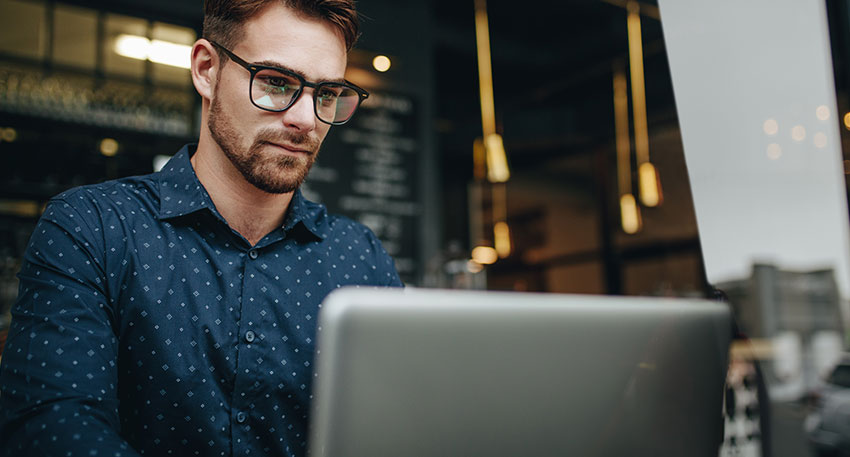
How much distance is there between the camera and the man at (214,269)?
2.64ft

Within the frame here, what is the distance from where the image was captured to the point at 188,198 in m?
1.03

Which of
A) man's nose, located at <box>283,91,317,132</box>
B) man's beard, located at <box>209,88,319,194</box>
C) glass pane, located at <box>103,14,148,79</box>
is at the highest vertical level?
glass pane, located at <box>103,14,148,79</box>

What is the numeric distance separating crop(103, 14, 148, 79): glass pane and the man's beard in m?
2.52

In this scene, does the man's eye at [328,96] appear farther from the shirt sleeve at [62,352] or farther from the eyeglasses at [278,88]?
the shirt sleeve at [62,352]

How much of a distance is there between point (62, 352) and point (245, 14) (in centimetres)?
57

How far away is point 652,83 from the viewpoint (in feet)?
15.5

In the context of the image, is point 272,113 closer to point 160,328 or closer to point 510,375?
point 160,328

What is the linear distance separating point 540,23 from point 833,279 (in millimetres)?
3115

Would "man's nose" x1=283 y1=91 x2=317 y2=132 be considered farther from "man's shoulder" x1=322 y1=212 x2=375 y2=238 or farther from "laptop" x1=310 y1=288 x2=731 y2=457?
"laptop" x1=310 y1=288 x2=731 y2=457

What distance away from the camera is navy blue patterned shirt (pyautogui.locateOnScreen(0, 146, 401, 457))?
74 centimetres

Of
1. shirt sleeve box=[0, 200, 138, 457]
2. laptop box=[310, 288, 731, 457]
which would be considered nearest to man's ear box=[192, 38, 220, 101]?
shirt sleeve box=[0, 200, 138, 457]

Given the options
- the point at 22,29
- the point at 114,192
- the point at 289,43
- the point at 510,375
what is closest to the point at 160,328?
the point at 114,192

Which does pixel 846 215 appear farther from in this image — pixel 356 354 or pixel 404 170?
pixel 404 170

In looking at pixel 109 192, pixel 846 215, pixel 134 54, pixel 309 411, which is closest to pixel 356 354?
pixel 309 411
